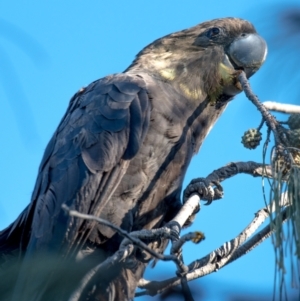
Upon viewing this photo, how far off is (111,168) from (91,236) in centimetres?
36

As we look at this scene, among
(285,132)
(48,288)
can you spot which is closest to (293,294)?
(285,132)

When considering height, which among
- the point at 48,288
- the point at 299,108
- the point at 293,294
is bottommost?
the point at 293,294

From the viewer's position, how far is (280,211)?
2016 mm

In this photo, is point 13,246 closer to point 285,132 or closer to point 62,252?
point 62,252

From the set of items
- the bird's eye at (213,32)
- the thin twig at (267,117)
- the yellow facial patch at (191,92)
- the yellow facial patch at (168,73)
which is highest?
the bird's eye at (213,32)

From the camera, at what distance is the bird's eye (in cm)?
407

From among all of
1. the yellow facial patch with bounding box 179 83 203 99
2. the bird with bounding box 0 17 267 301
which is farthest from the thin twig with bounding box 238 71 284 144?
the yellow facial patch with bounding box 179 83 203 99

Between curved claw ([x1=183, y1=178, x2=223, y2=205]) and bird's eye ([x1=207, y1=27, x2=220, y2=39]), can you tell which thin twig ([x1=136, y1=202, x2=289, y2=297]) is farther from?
bird's eye ([x1=207, y1=27, x2=220, y2=39])

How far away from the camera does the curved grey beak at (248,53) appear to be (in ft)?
12.5

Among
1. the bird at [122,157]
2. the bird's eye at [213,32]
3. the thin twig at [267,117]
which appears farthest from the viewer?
the bird's eye at [213,32]

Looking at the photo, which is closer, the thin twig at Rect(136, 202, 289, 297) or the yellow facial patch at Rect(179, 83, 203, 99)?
the thin twig at Rect(136, 202, 289, 297)

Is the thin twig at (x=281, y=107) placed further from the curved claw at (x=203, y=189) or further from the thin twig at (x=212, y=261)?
the curved claw at (x=203, y=189)

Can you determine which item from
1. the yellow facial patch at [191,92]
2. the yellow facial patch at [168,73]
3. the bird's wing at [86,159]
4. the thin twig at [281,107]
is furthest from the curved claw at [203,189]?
the thin twig at [281,107]

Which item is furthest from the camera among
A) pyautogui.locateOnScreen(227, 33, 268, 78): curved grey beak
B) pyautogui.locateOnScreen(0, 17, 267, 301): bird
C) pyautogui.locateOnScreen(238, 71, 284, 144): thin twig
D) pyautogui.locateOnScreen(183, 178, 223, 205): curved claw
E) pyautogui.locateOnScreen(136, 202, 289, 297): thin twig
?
pyautogui.locateOnScreen(227, 33, 268, 78): curved grey beak
